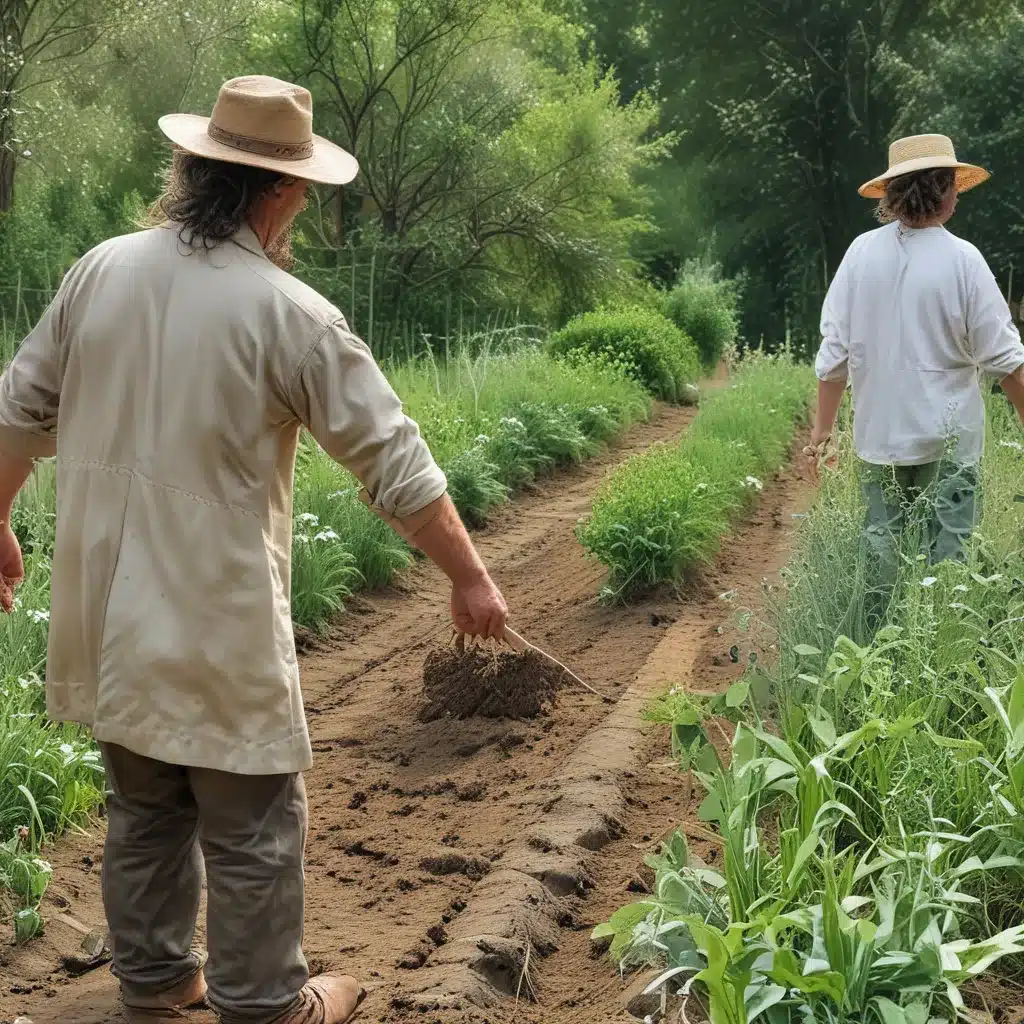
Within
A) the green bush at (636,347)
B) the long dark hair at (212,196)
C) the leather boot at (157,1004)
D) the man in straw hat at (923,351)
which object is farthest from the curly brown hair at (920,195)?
the green bush at (636,347)

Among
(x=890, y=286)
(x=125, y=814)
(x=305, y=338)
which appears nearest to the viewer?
(x=305, y=338)

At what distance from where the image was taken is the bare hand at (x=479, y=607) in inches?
120

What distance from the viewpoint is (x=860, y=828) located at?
10.7 ft

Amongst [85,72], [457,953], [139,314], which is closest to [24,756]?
[457,953]

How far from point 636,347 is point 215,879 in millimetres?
13671

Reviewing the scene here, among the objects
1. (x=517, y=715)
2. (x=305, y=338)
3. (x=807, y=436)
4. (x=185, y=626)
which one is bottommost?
(x=807, y=436)

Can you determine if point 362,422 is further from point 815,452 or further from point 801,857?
point 815,452

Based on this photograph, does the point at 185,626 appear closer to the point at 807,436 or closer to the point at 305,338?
the point at 305,338

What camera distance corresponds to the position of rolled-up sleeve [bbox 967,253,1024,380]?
16.9 feet

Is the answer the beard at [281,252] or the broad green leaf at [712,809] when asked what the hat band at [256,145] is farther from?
the broad green leaf at [712,809]

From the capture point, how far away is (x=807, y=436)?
14.1 metres

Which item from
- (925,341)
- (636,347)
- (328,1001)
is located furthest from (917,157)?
(636,347)

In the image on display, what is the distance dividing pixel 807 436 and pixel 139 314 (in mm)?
11816

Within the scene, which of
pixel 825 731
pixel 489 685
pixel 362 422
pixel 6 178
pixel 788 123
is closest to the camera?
pixel 362 422
